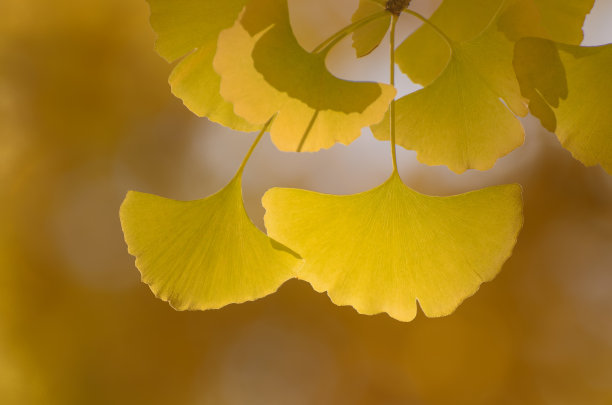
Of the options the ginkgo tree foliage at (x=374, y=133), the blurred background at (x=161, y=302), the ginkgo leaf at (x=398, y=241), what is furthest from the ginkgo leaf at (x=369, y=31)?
the blurred background at (x=161, y=302)

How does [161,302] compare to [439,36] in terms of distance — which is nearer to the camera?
[439,36]

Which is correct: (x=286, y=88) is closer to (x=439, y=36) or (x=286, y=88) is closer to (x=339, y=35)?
(x=339, y=35)

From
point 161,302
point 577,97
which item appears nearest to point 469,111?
point 577,97

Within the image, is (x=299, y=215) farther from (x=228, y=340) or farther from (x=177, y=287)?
(x=228, y=340)

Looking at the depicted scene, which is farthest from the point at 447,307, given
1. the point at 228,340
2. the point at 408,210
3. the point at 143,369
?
the point at 143,369

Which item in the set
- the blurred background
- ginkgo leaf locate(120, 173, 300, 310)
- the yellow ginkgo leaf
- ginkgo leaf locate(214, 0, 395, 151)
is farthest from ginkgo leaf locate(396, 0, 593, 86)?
the blurred background

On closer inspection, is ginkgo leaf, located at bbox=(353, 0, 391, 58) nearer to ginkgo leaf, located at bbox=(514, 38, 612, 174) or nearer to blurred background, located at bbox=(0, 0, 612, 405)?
ginkgo leaf, located at bbox=(514, 38, 612, 174)
